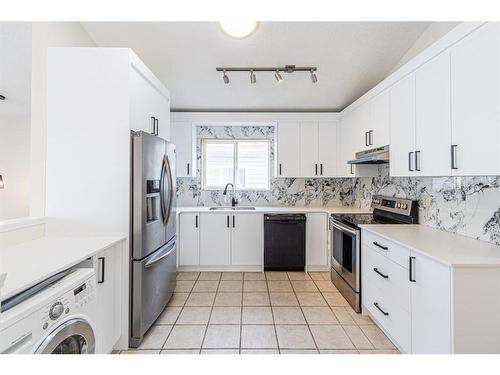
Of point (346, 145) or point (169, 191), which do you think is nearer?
point (169, 191)

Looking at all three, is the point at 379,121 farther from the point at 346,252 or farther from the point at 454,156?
the point at 346,252

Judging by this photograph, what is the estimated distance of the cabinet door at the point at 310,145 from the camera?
380cm

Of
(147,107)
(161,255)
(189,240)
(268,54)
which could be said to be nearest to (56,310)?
(161,255)

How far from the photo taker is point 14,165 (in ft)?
10.5

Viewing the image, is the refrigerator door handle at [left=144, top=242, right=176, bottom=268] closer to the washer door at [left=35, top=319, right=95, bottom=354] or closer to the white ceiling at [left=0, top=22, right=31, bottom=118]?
the washer door at [left=35, top=319, right=95, bottom=354]

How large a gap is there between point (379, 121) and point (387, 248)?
1.41 m

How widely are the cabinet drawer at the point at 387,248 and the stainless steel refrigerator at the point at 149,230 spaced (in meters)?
1.86

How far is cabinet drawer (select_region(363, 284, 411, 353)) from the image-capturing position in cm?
172

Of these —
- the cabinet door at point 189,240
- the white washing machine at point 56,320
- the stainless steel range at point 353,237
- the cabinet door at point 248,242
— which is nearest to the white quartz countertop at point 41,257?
the white washing machine at point 56,320

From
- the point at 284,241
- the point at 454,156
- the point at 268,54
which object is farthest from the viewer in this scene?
the point at 284,241

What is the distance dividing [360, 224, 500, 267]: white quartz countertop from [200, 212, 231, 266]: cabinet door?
185cm

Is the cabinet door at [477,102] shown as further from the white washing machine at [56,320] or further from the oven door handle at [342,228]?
the white washing machine at [56,320]

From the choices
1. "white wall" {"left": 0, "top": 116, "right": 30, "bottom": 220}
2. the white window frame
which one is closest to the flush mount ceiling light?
the white window frame
